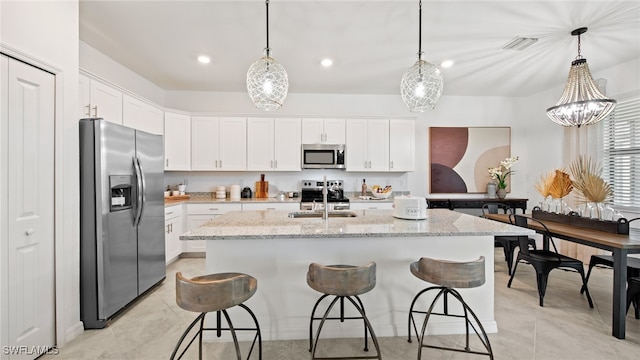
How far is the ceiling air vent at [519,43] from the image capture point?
3003mm

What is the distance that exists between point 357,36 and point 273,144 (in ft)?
7.26

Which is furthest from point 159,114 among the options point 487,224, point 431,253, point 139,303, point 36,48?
point 487,224

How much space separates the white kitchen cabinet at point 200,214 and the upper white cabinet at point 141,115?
1228 mm

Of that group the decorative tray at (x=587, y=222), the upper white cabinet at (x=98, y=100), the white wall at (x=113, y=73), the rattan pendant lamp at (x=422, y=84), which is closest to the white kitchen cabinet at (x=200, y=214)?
the upper white cabinet at (x=98, y=100)

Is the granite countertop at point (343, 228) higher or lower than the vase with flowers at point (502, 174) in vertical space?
lower

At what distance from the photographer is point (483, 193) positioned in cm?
509

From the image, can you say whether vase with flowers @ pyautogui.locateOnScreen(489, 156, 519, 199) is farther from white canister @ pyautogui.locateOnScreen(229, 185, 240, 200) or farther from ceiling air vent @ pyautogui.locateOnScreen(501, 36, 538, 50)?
white canister @ pyautogui.locateOnScreen(229, 185, 240, 200)

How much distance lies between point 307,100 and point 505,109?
11.9ft

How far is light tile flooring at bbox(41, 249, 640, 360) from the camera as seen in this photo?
2.01 m

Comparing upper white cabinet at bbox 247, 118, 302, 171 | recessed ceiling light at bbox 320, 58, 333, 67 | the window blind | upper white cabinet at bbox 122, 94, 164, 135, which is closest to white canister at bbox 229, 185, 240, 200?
upper white cabinet at bbox 247, 118, 302, 171

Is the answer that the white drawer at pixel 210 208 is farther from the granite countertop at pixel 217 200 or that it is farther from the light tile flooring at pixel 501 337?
the light tile flooring at pixel 501 337

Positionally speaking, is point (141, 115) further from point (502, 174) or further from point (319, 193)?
point (502, 174)

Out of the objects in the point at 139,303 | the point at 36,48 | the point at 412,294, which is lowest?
the point at 139,303

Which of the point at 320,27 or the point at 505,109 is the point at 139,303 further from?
the point at 505,109
